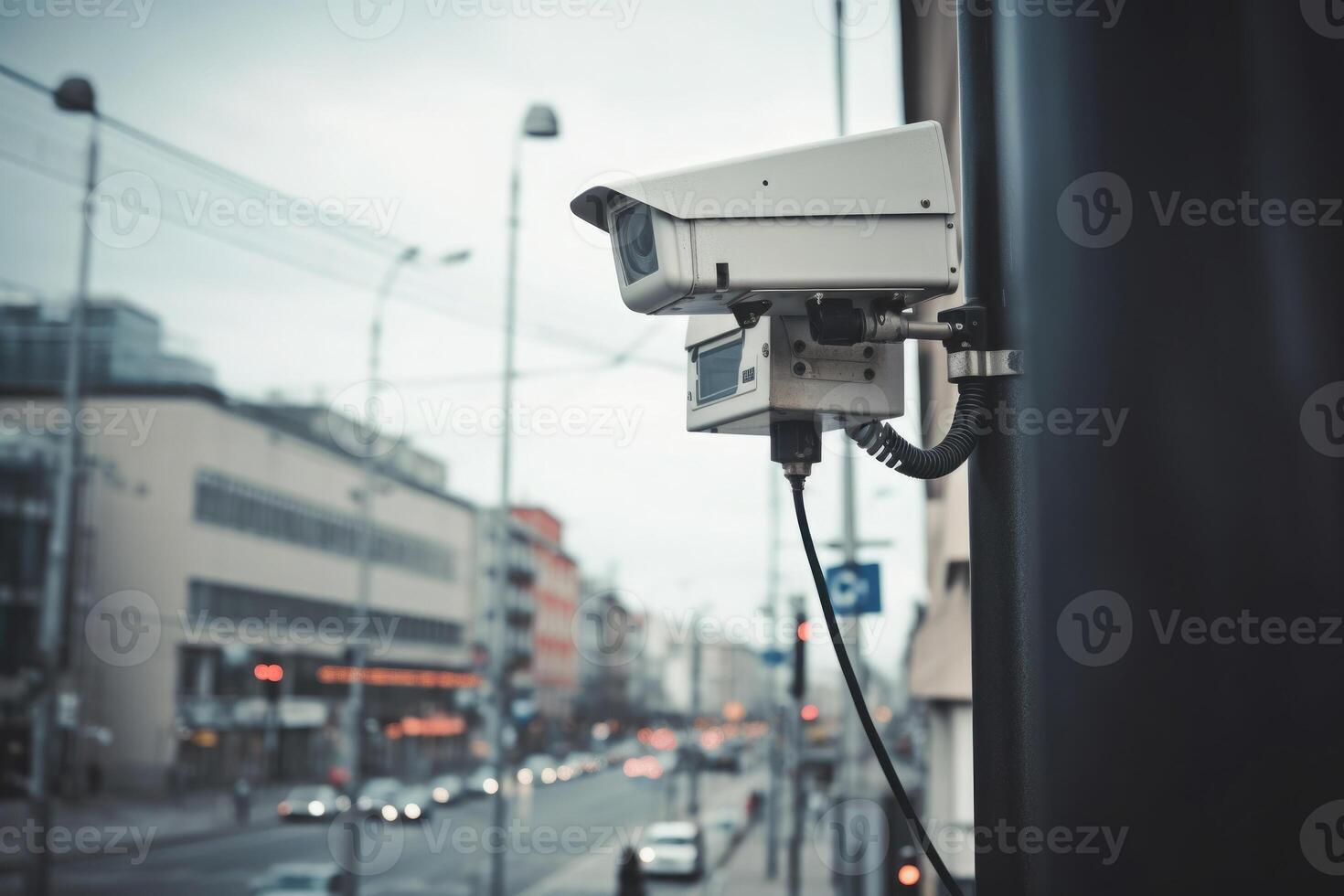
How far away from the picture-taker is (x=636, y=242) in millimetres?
1764

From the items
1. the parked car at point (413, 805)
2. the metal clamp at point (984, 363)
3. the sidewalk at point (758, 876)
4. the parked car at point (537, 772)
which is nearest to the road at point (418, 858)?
the parked car at point (413, 805)

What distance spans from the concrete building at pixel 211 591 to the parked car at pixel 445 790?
5557 millimetres

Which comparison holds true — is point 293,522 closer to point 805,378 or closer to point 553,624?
point 553,624

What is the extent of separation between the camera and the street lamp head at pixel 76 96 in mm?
13125

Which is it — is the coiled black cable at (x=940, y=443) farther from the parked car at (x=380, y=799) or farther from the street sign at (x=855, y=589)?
the parked car at (x=380, y=799)

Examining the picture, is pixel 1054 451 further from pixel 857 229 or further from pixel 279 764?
pixel 279 764

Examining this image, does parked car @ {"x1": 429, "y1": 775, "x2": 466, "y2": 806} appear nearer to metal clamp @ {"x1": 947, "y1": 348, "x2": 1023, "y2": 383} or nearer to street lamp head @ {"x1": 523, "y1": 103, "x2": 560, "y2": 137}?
street lamp head @ {"x1": 523, "y1": 103, "x2": 560, "y2": 137}

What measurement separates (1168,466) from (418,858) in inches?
1296

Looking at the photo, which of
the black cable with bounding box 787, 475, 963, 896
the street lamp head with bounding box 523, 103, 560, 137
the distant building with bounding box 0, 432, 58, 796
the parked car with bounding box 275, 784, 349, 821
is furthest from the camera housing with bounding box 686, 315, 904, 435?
the distant building with bounding box 0, 432, 58, 796

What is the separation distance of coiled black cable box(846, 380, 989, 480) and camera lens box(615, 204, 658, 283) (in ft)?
1.29

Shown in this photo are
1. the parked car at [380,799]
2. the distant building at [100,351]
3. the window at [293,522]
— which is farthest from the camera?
the window at [293,522]

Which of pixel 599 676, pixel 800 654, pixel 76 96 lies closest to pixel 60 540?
pixel 76 96

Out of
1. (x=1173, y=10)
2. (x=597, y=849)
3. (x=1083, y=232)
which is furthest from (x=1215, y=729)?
(x=597, y=849)

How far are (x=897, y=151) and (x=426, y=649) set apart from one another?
53.5 metres
